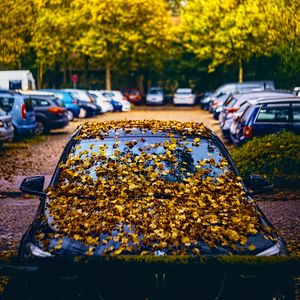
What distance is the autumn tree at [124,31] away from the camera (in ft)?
194

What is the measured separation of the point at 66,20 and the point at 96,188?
52009 mm

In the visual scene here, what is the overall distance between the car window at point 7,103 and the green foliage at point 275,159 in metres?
11.0

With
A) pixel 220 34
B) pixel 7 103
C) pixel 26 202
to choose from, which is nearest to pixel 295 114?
pixel 26 202

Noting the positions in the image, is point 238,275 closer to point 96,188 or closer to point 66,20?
point 96,188

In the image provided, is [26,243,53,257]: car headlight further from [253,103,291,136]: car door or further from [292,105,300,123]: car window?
[292,105,300,123]: car window

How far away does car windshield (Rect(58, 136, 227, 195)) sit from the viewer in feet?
20.3

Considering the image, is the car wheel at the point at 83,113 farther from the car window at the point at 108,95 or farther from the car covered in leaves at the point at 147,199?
the car covered in leaves at the point at 147,199

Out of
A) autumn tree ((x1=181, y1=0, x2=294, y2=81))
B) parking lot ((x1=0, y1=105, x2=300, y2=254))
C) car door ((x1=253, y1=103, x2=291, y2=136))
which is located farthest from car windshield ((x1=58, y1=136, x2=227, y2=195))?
autumn tree ((x1=181, y1=0, x2=294, y2=81))

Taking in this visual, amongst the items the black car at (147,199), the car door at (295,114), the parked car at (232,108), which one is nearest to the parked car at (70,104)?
the parked car at (232,108)

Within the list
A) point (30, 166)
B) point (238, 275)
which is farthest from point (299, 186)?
point (238, 275)

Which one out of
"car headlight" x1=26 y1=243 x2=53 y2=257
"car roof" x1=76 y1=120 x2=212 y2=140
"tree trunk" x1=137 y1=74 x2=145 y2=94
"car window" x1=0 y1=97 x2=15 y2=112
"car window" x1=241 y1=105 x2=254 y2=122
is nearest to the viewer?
"car headlight" x1=26 y1=243 x2=53 y2=257

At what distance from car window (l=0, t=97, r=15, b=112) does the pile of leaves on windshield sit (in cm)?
1605

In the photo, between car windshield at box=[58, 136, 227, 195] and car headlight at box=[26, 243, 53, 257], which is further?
car windshield at box=[58, 136, 227, 195]

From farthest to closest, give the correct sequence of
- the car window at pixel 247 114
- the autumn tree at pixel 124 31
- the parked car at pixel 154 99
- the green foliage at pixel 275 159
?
the parked car at pixel 154 99 → the autumn tree at pixel 124 31 → the car window at pixel 247 114 → the green foliage at pixel 275 159
